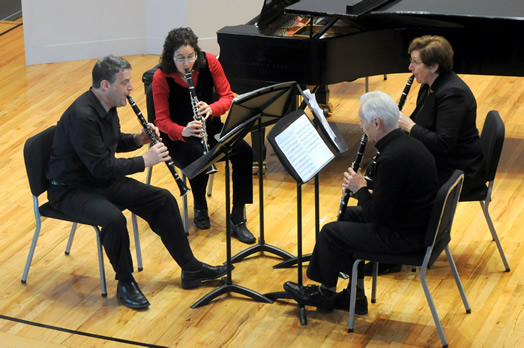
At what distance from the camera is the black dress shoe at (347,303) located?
3770 millimetres

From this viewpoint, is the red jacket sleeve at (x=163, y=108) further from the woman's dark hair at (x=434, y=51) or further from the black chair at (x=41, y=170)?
the woman's dark hair at (x=434, y=51)

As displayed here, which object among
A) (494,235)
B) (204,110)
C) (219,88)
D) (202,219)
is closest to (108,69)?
(204,110)

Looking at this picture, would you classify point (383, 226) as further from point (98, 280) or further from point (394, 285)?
point (98, 280)

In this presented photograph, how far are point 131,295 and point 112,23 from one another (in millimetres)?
3858

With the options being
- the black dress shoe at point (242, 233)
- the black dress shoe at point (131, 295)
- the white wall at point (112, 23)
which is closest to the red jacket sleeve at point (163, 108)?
the black dress shoe at point (242, 233)

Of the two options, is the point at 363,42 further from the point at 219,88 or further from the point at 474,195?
the point at 474,195

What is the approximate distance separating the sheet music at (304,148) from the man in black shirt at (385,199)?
0.16 metres

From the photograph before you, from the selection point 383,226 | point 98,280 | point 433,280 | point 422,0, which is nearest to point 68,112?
point 98,280

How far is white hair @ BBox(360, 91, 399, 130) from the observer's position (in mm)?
3426

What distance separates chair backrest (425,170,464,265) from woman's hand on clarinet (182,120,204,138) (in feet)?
4.69

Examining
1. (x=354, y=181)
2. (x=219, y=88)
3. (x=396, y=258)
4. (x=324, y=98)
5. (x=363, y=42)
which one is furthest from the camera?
(x=324, y=98)

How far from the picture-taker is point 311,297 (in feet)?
12.3

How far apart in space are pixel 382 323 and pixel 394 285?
0.35 m

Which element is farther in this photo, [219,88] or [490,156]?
[219,88]
